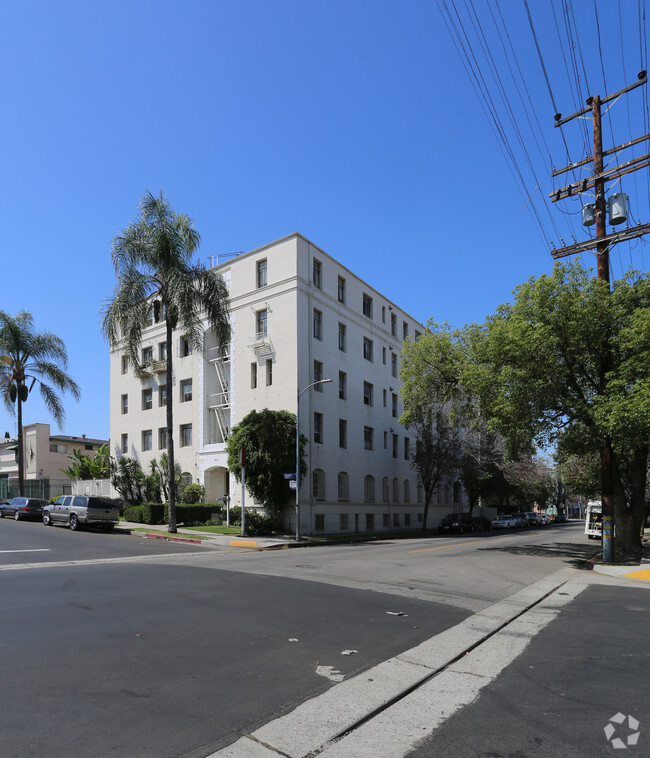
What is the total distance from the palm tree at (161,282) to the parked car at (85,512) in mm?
3619

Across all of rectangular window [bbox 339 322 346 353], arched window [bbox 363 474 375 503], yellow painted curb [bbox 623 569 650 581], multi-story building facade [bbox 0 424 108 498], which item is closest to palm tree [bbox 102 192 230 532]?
rectangular window [bbox 339 322 346 353]

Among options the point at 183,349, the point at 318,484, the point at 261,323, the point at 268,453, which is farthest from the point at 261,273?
the point at 318,484

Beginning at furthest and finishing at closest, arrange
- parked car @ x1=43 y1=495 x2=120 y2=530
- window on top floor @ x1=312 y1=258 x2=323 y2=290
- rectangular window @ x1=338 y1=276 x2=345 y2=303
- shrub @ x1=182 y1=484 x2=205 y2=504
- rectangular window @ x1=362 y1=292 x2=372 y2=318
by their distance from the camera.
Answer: rectangular window @ x1=362 y1=292 x2=372 y2=318 → rectangular window @ x1=338 y1=276 x2=345 y2=303 → shrub @ x1=182 y1=484 x2=205 y2=504 → window on top floor @ x1=312 y1=258 x2=323 y2=290 → parked car @ x1=43 y1=495 x2=120 y2=530

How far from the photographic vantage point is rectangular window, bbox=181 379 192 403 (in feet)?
135

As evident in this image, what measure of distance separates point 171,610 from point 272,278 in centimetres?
2879

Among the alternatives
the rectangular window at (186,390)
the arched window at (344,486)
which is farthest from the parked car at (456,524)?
the rectangular window at (186,390)

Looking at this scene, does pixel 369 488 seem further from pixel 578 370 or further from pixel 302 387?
pixel 578 370

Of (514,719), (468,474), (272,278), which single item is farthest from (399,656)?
(468,474)

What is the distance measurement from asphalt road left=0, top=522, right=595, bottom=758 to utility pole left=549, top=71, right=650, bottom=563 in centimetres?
463

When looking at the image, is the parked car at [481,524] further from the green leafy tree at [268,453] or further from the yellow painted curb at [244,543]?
the yellow painted curb at [244,543]

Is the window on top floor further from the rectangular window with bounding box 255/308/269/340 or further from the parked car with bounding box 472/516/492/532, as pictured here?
the parked car with bounding box 472/516/492/532

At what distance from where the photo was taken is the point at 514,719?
5.00 m

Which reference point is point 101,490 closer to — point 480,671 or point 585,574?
point 585,574

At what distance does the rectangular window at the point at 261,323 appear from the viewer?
36.3 m
